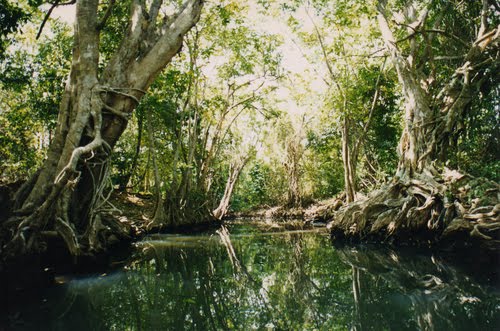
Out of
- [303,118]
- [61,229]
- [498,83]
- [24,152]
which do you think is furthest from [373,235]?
[24,152]

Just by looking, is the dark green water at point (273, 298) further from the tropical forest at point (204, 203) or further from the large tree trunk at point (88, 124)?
the large tree trunk at point (88, 124)

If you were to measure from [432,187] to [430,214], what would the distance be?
547 millimetres

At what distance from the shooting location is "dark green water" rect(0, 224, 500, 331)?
9.45ft

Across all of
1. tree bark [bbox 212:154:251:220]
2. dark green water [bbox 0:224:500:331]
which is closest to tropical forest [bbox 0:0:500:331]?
dark green water [bbox 0:224:500:331]

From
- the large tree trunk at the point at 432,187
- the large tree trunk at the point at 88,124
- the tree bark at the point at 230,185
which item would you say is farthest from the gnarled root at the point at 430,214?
the tree bark at the point at 230,185

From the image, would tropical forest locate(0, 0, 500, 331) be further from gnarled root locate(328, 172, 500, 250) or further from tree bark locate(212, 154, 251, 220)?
tree bark locate(212, 154, 251, 220)

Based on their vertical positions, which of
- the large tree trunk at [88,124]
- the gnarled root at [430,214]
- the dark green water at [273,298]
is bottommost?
the dark green water at [273,298]

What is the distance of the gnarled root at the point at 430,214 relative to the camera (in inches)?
224

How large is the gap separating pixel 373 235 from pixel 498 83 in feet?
14.6

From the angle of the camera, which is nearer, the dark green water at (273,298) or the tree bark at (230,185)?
the dark green water at (273,298)

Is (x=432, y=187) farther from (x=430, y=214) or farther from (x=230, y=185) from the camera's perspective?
(x=230, y=185)

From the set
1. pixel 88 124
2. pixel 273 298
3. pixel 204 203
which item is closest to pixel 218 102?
pixel 204 203

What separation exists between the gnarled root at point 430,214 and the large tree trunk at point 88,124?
544 cm

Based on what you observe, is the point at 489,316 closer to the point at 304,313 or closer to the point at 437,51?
the point at 304,313
